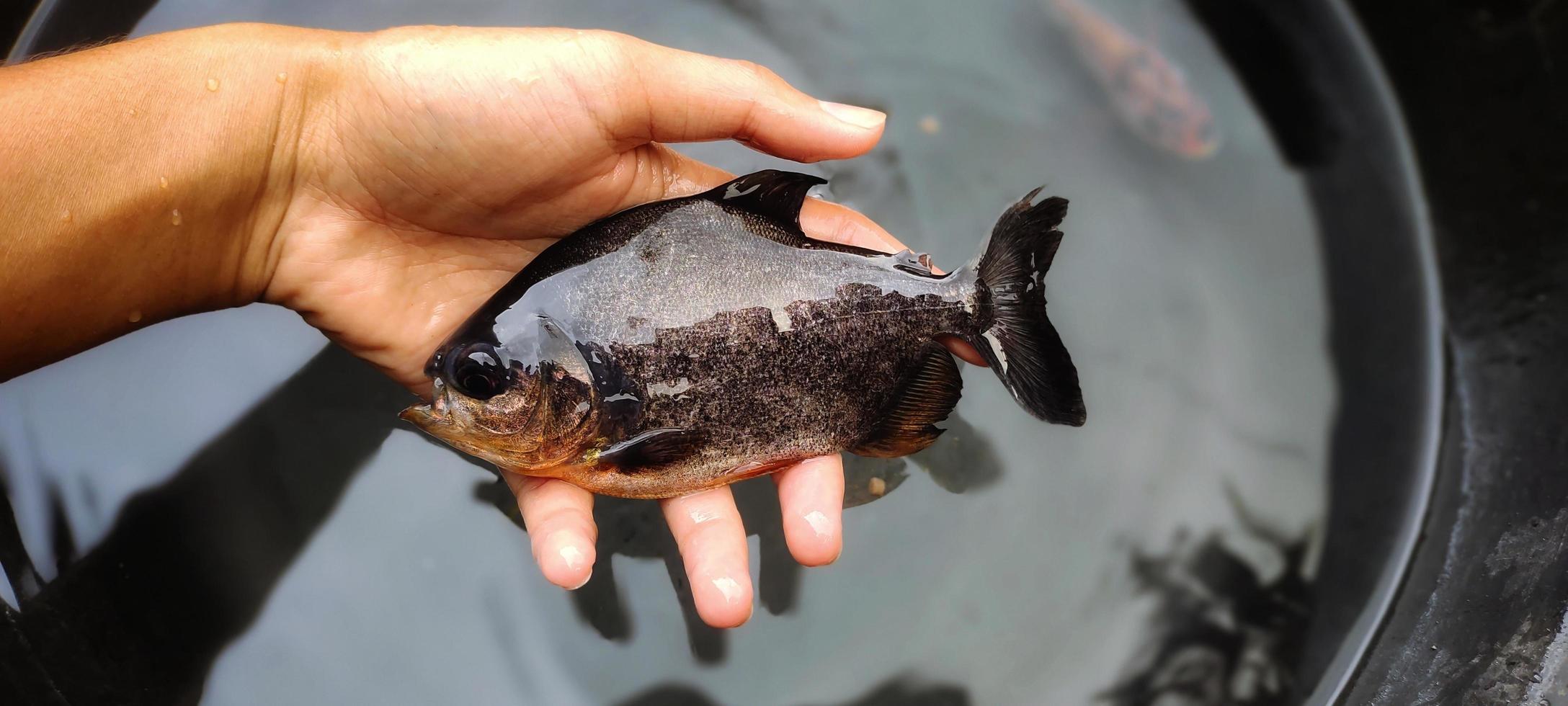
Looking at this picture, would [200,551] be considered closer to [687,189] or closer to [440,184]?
[440,184]

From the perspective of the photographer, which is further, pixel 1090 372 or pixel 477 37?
pixel 1090 372

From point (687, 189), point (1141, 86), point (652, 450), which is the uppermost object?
point (1141, 86)

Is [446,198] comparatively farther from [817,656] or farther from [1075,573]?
[1075,573]

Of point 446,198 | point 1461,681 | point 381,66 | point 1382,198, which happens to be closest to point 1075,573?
point 1461,681

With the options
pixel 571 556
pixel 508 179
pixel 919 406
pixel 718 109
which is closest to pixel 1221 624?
pixel 919 406

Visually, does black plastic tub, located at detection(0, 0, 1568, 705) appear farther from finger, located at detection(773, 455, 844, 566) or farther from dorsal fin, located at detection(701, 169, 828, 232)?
dorsal fin, located at detection(701, 169, 828, 232)

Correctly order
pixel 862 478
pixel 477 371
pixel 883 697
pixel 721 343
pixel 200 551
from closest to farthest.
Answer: pixel 477 371 → pixel 721 343 → pixel 200 551 → pixel 883 697 → pixel 862 478
